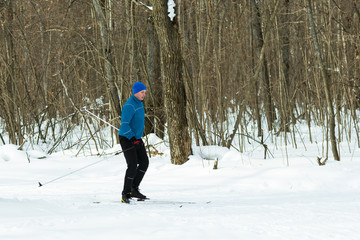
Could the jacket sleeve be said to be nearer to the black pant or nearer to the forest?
the black pant

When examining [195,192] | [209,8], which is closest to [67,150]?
[209,8]

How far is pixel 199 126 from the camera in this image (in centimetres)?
1098

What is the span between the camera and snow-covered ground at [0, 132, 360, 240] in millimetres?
4371

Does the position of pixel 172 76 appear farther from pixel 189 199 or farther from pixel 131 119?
pixel 189 199

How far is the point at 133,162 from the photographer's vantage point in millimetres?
6449

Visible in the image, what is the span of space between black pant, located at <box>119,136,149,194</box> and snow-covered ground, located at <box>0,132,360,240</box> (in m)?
0.34

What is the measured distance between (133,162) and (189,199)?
41.2 inches

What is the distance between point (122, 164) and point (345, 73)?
631 centimetres

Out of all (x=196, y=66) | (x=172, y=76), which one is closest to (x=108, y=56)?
(x=196, y=66)

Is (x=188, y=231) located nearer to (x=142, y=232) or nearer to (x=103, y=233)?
(x=142, y=232)

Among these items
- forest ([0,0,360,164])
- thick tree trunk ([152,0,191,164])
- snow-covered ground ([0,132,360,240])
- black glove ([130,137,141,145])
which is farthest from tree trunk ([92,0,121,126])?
black glove ([130,137,141,145])

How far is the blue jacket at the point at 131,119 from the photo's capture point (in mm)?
6348

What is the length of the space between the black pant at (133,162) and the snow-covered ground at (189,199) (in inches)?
13.2

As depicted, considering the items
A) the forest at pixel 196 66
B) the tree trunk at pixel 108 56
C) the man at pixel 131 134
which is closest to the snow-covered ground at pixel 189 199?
the man at pixel 131 134
